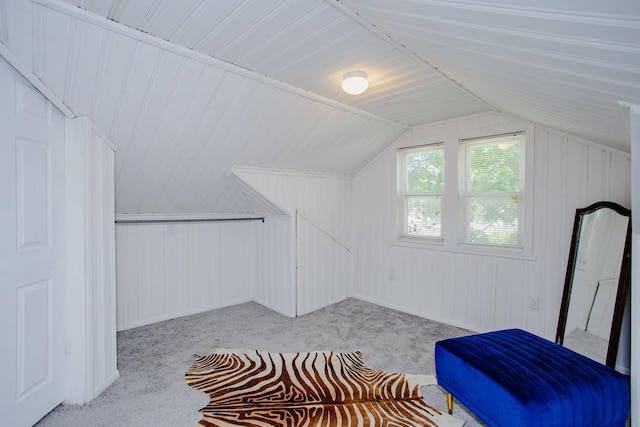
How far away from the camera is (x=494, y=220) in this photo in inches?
130

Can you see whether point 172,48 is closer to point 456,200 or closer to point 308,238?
point 308,238

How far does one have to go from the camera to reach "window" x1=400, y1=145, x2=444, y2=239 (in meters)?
3.73

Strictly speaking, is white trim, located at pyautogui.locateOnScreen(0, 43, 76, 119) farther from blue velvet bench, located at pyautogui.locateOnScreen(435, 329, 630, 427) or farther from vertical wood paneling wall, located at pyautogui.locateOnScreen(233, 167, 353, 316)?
blue velvet bench, located at pyautogui.locateOnScreen(435, 329, 630, 427)

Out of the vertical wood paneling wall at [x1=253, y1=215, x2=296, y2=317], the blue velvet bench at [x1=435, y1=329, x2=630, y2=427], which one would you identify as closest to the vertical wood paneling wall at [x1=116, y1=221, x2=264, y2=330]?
→ the vertical wood paneling wall at [x1=253, y1=215, x2=296, y2=317]

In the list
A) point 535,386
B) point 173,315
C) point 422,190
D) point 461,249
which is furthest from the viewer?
point 422,190

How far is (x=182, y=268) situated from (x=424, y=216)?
9.56 ft

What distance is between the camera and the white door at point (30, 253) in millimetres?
1797

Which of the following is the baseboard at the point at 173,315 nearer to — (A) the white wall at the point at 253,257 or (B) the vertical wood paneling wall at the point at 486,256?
(A) the white wall at the point at 253,257

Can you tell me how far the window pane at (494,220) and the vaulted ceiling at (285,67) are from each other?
810mm

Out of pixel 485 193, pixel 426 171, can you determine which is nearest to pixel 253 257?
pixel 426 171

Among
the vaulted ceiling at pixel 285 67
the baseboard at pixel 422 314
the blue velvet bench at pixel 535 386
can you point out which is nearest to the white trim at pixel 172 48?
the vaulted ceiling at pixel 285 67

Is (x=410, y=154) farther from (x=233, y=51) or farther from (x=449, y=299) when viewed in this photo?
(x=233, y=51)

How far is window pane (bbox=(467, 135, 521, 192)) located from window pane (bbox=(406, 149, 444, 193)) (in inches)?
12.7

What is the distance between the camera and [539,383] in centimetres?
152
